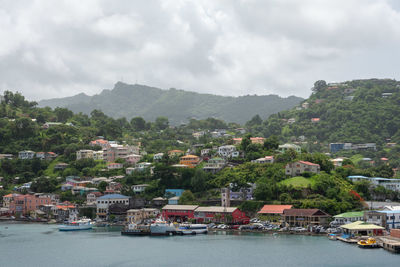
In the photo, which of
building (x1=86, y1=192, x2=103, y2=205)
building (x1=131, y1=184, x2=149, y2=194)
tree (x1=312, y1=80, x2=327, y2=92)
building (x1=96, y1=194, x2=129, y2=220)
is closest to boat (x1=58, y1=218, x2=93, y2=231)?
building (x1=96, y1=194, x2=129, y2=220)

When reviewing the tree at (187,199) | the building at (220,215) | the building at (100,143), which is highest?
the building at (100,143)

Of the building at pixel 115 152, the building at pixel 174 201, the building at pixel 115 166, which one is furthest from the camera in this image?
the building at pixel 115 152

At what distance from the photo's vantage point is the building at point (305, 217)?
57500 millimetres

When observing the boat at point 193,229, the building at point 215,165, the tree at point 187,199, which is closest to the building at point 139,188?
the tree at point 187,199

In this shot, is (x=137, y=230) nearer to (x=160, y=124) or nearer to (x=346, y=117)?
(x=160, y=124)

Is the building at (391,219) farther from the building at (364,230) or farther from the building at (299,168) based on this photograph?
the building at (299,168)

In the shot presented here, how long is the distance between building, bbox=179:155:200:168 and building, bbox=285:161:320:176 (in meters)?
19.1

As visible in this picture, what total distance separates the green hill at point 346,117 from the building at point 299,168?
45.4 metres

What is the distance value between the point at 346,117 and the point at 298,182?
61.4 metres

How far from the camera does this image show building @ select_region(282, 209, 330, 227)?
57.5m

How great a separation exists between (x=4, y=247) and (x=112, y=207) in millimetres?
22930

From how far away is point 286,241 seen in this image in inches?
2007

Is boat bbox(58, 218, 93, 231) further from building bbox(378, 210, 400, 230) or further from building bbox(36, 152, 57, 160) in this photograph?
building bbox(378, 210, 400, 230)

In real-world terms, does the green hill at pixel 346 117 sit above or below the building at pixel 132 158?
above
